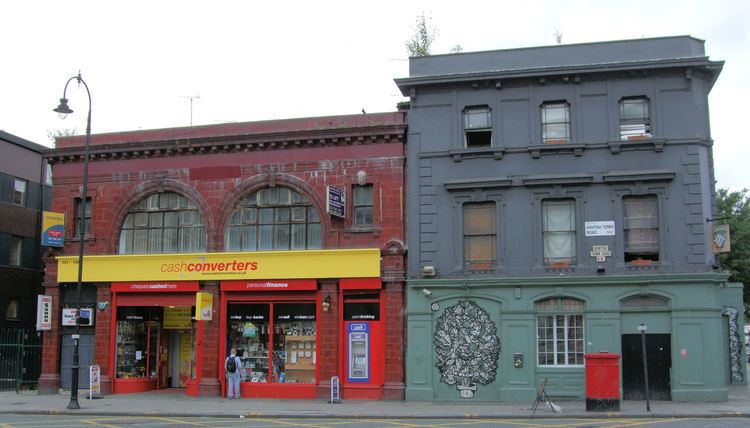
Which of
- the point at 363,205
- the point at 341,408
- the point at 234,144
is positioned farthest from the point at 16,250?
the point at 341,408

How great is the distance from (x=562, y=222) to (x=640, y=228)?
7.64 feet

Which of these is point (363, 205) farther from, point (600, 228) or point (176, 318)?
point (176, 318)

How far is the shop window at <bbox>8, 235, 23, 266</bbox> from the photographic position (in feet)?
110

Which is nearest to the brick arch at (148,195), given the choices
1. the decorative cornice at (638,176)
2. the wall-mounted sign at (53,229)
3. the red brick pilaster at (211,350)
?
the wall-mounted sign at (53,229)

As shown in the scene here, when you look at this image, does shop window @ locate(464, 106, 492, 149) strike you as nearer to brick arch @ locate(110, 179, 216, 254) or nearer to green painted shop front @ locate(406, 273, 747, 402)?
green painted shop front @ locate(406, 273, 747, 402)

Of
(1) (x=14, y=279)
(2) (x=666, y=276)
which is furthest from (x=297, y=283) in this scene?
(1) (x=14, y=279)

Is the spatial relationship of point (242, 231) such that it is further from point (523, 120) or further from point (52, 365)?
point (523, 120)

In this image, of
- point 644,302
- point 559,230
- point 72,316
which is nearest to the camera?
point 644,302

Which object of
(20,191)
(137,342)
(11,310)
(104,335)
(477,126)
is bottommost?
(137,342)

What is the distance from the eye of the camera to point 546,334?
23.3 meters

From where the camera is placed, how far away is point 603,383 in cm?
1927

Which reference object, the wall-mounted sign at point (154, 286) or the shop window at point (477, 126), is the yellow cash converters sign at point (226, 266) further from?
the shop window at point (477, 126)

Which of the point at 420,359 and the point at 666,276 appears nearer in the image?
the point at 666,276

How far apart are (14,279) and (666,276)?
26.8 meters
